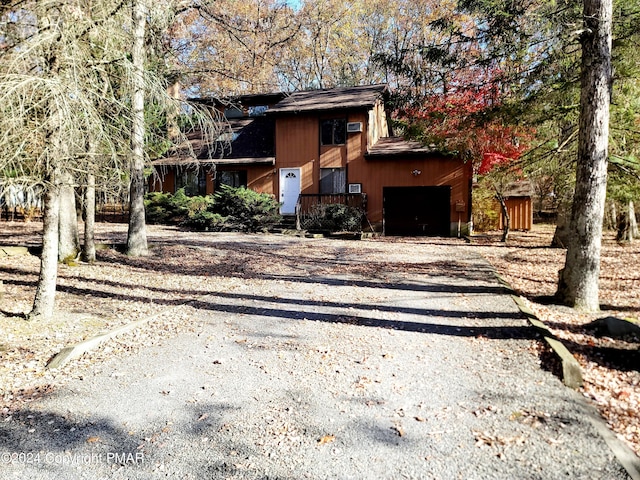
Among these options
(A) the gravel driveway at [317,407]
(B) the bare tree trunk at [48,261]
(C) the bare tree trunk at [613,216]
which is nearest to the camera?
(A) the gravel driveway at [317,407]

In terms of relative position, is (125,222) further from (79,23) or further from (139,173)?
(79,23)

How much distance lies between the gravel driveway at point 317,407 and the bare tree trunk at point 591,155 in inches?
53.9

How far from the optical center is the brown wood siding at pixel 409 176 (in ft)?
63.0

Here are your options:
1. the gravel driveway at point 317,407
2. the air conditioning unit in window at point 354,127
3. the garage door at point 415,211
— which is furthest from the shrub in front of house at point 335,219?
the gravel driveway at point 317,407

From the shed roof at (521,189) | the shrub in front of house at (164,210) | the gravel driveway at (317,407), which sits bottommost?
the gravel driveway at (317,407)

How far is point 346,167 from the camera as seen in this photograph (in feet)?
67.8

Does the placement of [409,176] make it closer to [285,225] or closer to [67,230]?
[285,225]

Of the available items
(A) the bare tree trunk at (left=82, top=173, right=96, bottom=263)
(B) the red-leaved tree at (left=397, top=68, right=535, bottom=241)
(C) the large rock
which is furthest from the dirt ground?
(B) the red-leaved tree at (left=397, top=68, right=535, bottom=241)

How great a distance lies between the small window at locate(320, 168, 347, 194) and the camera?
2075cm

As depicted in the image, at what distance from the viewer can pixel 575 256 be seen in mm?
6805

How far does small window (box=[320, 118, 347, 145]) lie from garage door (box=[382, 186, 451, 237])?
→ 348 centimetres

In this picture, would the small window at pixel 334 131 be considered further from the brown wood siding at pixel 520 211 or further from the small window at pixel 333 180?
the brown wood siding at pixel 520 211

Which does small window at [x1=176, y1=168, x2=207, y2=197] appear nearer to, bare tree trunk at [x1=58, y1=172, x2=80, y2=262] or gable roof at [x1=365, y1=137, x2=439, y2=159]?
gable roof at [x1=365, y1=137, x2=439, y2=159]

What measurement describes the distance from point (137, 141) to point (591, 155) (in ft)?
22.2
